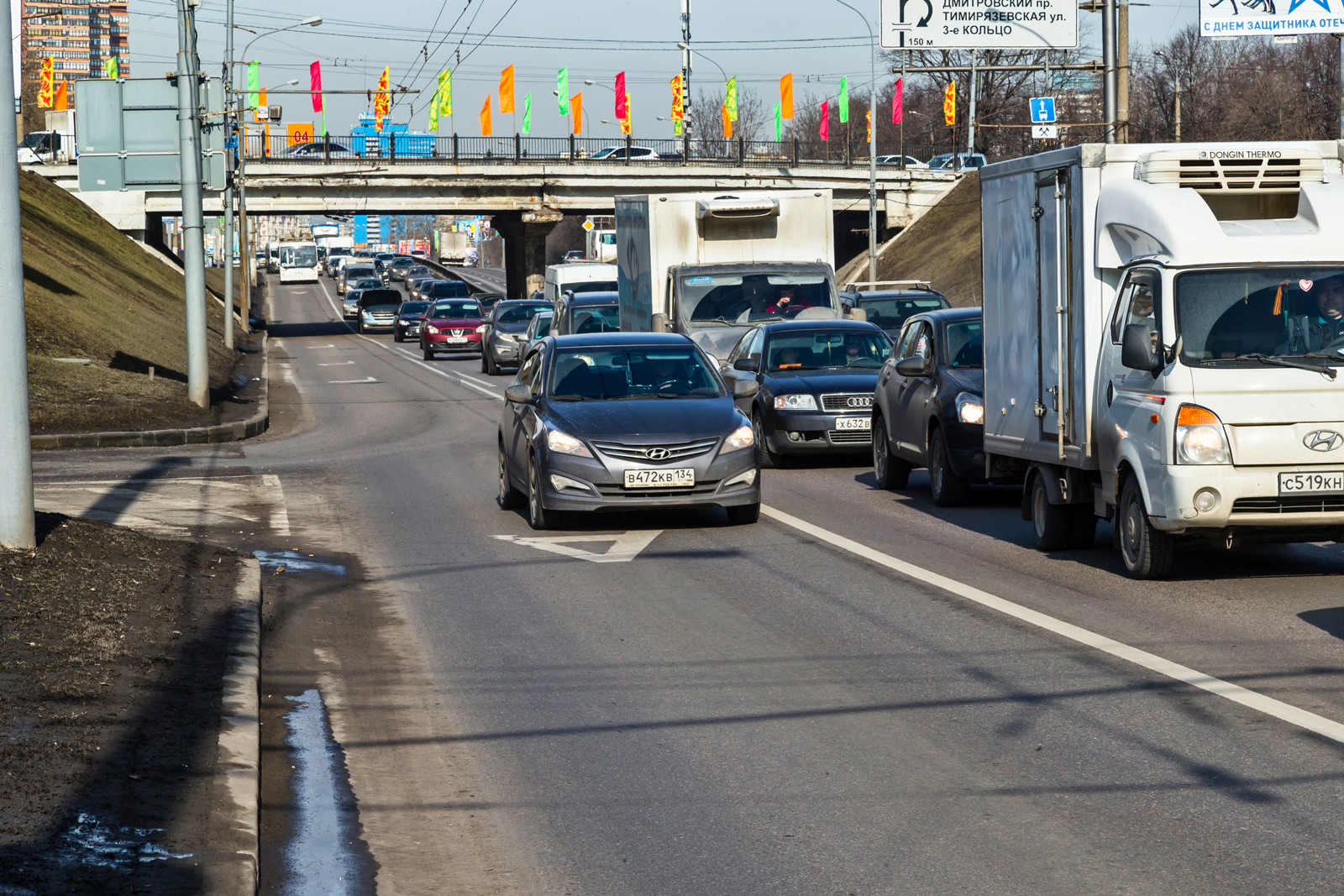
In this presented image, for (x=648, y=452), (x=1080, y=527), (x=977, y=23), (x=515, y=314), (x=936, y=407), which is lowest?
(x=1080, y=527)

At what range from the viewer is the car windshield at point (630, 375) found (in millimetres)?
14297

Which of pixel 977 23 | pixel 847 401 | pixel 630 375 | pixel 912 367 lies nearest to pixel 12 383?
pixel 630 375

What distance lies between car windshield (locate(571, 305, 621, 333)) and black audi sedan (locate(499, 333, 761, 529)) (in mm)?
16716

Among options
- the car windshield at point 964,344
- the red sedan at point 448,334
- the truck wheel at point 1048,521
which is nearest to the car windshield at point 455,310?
the red sedan at point 448,334

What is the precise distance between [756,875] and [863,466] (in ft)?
46.1

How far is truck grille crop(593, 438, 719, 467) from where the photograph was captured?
43.1 feet

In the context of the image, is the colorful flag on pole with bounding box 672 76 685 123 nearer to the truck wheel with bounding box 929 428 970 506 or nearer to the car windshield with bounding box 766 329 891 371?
the car windshield with bounding box 766 329 891 371

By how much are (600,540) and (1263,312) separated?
17.0 ft

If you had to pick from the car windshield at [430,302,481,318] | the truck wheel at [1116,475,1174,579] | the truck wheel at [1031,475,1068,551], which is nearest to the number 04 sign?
the car windshield at [430,302,481,318]

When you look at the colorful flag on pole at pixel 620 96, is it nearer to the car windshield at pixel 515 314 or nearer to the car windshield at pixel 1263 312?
the car windshield at pixel 515 314

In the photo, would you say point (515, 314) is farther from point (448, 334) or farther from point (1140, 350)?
point (1140, 350)

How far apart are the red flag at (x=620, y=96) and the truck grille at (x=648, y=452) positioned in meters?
66.6

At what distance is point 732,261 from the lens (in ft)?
78.6

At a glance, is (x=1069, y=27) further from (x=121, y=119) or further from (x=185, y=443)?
(x=185, y=443)
